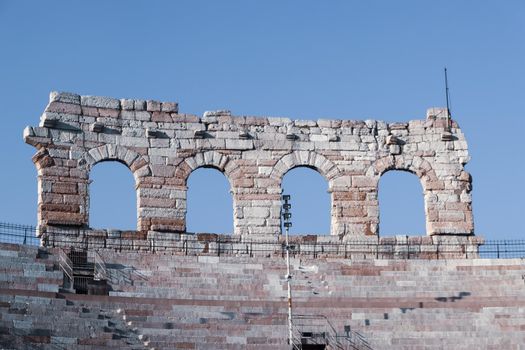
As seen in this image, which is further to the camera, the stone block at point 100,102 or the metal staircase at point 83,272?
the stone block at point 100,102

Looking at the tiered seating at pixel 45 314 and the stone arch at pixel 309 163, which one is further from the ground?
the stone arch at pixel 309 163

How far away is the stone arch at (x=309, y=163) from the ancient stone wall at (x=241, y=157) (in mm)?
36

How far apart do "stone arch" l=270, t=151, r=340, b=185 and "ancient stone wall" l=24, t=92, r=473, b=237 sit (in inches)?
1.4

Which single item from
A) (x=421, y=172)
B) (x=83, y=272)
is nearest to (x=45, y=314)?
(x=83, y=272)

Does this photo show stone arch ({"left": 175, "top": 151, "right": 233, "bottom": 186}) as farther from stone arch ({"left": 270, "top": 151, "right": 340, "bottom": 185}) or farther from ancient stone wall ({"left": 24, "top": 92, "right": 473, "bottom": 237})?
stone arch ({"left": 270, "top": 151, "right": 340, "bottom": 185})

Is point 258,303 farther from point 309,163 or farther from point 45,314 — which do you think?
point 309,163

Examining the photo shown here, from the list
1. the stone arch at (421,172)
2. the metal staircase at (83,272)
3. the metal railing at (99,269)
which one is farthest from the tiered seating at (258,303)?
the stone arch at (421,172)

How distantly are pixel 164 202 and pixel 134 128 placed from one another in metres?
2.97

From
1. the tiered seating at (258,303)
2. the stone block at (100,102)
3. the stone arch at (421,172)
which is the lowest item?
the tiered seating at (258,303)

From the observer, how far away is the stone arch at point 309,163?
50969 millimetres

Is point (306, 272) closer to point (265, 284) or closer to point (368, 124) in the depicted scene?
point (265, 284)

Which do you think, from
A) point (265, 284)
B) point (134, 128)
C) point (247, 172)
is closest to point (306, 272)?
point (265, 284)

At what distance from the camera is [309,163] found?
168 feet

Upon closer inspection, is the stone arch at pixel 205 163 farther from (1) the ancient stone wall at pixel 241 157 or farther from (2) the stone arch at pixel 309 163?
(2) the stone arch at pixel 309 163
